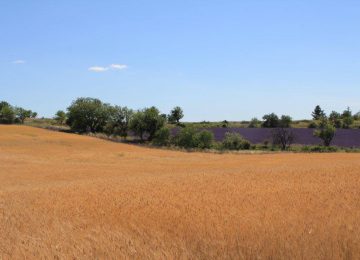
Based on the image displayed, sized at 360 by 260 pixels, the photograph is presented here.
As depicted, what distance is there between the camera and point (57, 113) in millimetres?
106562

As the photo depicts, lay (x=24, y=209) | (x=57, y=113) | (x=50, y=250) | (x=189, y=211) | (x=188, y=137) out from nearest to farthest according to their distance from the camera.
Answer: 1. (x=50, y=250)
2. (x=189, y=211)
3. (x=24, y=209)
4. (x=188, y=137)
5. (x=57, y=113)

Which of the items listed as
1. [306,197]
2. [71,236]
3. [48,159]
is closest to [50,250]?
[71,236]

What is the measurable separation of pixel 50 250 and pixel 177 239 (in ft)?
8.05

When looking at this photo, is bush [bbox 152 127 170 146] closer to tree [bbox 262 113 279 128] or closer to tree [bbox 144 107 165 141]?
tree [bbox 144 107 165 141]

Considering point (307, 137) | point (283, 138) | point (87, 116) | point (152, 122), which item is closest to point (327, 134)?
point (307, 137)

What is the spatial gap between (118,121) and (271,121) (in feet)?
131

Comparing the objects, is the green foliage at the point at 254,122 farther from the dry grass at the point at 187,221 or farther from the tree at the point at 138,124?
the dry grass at the point at 187,221

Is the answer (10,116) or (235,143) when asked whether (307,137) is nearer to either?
(235,143)

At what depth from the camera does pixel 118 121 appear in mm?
83250

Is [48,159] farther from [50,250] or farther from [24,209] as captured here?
[50,250]

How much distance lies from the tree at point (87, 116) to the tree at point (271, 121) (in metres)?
40.3

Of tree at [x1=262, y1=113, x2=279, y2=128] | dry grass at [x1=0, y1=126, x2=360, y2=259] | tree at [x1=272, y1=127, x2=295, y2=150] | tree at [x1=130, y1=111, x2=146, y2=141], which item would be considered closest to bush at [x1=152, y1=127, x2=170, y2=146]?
tree at [x1=130, y1=111, x2=146, y2=141]

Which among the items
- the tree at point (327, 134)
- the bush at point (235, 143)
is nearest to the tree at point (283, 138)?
the tree at point (327, 134)

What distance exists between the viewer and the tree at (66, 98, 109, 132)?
81000 mm
